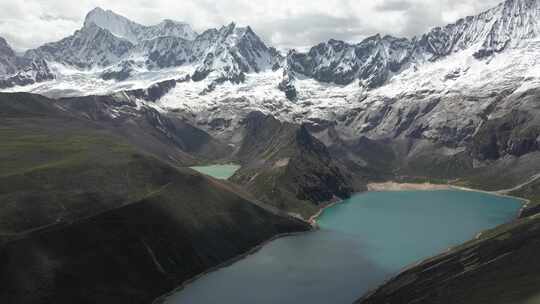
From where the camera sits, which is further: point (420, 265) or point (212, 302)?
point (420, 265)

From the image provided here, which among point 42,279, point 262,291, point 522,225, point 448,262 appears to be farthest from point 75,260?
point 522,225

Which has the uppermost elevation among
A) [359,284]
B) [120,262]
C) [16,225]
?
[16,225]

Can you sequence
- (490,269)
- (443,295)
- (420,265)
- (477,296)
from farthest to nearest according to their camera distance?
(420,265), (490,269), (443,295), (477,296)

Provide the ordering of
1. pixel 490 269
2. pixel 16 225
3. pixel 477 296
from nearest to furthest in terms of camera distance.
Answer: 1. pixel 477 296
2. pixel 490 269
3. pixel 16 225

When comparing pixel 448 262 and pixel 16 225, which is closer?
pixel 16 225

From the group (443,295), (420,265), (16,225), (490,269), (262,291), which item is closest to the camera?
(443,295)

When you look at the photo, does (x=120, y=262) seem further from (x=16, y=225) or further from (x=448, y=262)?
(x=448, y=262)

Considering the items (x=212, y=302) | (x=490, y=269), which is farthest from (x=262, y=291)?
(x=490, y=269)

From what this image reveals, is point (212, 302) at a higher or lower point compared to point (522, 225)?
lower

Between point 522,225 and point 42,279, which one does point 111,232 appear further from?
point 522,225
